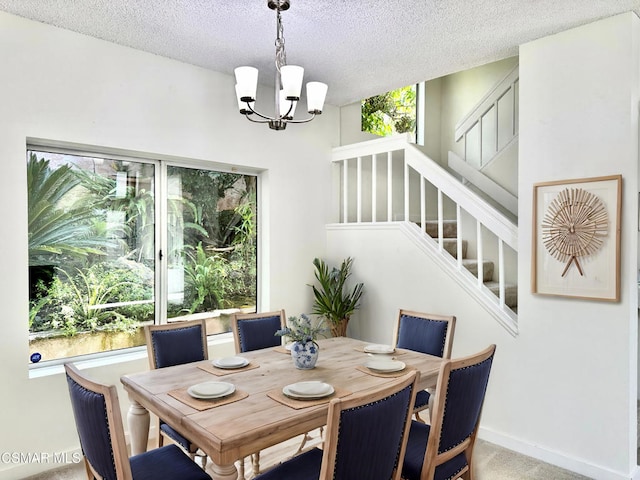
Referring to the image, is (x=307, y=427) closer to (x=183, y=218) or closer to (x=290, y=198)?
(x=183, y=218)

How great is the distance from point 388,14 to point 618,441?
2903mm

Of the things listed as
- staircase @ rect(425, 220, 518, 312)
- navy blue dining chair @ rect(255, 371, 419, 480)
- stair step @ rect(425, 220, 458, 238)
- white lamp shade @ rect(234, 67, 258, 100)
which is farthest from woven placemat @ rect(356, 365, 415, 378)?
stair step @ rect(425, 220, 458, 238)

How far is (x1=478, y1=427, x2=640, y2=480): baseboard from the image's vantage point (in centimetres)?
268

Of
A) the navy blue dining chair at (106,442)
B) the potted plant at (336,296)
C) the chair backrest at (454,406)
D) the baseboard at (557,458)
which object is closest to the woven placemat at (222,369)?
the navy blue dining chair at (106,442)

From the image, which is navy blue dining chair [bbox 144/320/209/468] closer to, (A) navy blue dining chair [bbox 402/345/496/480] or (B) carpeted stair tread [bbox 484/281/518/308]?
(A) navy blue dining chair [bbox 402/345/496/480]

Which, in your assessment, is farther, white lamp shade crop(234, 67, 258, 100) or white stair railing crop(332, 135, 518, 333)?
white stair railing crop(332, 135, 518, 333)

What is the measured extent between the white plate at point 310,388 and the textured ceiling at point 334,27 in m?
2.07

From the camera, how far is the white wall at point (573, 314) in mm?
2641

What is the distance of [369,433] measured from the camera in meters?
1.56

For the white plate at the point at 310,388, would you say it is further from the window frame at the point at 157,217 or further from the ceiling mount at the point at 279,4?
the ceiling mount at the point at 279,4

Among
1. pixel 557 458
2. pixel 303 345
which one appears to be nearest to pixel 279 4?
pixel 303 345

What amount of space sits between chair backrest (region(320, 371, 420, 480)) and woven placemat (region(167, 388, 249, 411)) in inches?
23.5

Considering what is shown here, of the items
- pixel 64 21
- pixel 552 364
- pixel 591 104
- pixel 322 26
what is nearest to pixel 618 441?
pixel 552 364

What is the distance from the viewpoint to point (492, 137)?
4660 millimetres
